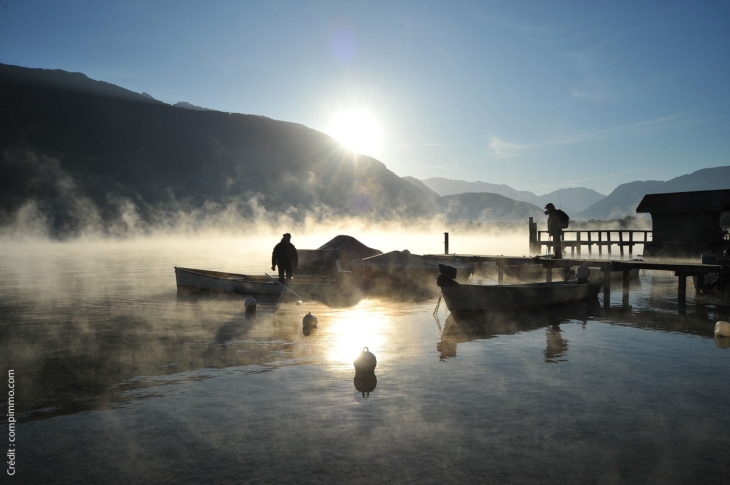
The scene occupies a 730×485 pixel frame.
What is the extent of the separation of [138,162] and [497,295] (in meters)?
146

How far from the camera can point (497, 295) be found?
20469 mm

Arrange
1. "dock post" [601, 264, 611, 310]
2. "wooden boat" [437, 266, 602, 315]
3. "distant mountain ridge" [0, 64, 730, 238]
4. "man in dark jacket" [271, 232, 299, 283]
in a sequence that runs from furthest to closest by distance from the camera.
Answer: "distant mountain ridge" [0, 64, 730, 238]
"man in dark jacket" [271, 232, 299, 283]
"dock post" [601, 264, 611, 310]
"wooden boat" [437, 266, 602, 315]

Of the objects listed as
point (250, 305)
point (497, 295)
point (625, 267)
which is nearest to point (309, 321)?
point (250, 305)

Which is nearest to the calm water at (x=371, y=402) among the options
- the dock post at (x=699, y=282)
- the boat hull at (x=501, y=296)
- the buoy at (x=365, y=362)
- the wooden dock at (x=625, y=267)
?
the buoy at (x=365, y=362)

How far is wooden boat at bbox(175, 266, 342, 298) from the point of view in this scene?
25625 mm

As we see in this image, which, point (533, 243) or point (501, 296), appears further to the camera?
point (533, 243)

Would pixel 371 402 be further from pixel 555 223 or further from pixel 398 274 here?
pixel 398 274

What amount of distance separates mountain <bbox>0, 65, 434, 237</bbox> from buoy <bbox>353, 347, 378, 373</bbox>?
133 metres

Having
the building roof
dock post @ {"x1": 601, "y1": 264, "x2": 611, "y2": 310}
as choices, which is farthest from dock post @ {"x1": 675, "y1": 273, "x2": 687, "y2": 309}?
the building roof

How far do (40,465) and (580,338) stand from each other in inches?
539

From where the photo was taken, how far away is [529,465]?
23.8 feet

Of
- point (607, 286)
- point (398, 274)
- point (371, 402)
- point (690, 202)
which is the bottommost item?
point (371, 402)

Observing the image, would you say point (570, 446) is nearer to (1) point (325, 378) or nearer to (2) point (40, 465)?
(1) point (325, 378)

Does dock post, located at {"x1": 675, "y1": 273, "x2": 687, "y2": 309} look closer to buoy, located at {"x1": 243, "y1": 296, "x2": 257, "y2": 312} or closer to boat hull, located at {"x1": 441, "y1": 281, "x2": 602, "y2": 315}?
boat hull, located at {"x1": 441, "y1": 281, "x2": 602, "y2": 315}
